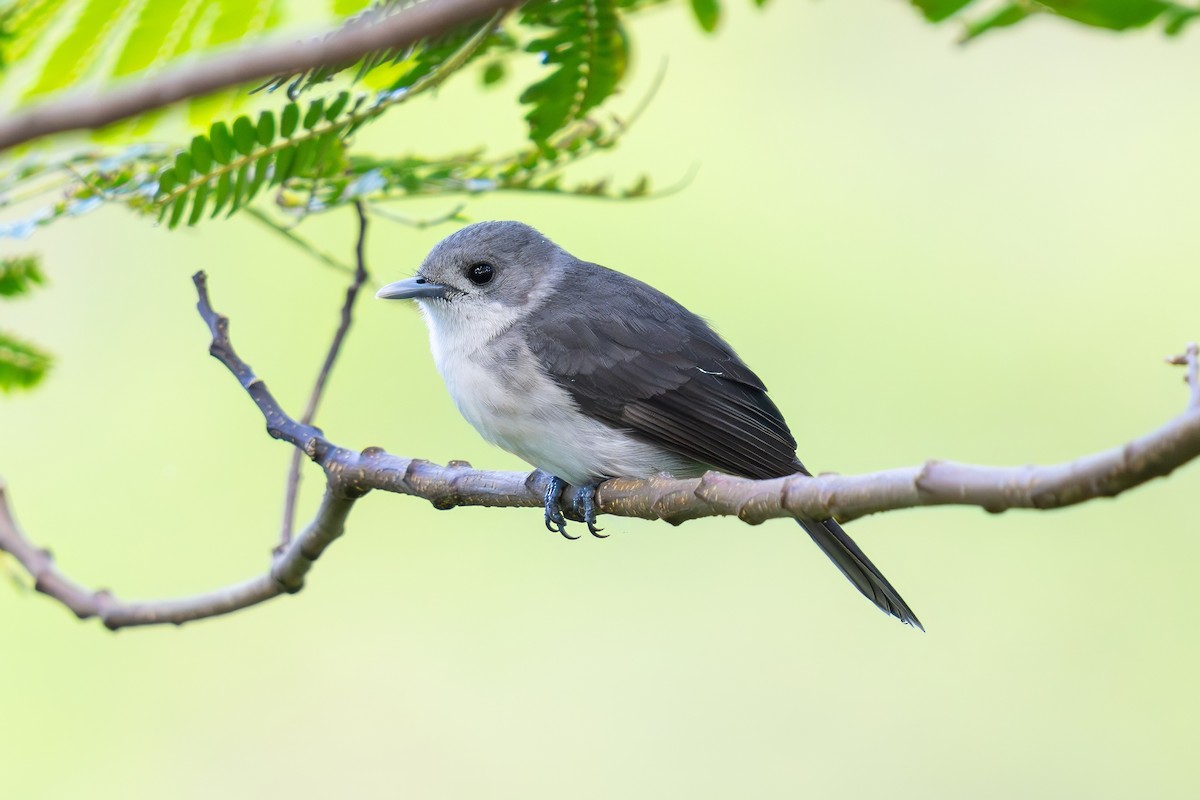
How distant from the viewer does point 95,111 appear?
68 cm

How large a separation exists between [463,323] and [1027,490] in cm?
247

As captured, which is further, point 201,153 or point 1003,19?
point 201,153

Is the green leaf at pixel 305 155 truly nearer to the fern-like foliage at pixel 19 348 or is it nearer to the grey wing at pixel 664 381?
the fern-like foliage at pixel 19 348

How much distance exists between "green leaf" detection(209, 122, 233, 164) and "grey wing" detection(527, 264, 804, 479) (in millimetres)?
1294

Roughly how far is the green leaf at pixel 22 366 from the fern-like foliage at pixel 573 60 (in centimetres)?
106

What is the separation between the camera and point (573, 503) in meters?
2.94

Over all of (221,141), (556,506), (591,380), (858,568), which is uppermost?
(221,141)

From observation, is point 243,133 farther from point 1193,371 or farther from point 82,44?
point 1193,371

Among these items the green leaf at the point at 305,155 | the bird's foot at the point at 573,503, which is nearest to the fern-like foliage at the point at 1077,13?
the green leaf at the point at 305,155

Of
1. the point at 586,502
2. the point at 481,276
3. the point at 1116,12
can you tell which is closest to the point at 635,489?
the point at 586,502

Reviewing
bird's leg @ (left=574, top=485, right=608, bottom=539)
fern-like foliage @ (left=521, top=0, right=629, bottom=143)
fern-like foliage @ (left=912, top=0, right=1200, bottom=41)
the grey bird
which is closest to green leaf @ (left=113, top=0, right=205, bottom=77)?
fern-like foliage @ (left=521, top=0, right=629, bottom=143)

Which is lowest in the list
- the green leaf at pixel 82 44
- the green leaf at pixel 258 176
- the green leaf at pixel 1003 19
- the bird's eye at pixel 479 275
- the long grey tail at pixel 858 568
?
the long grey tail at pixel 858 568

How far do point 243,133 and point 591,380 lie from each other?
4.35 ft

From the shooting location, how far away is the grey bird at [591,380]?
3049mm
